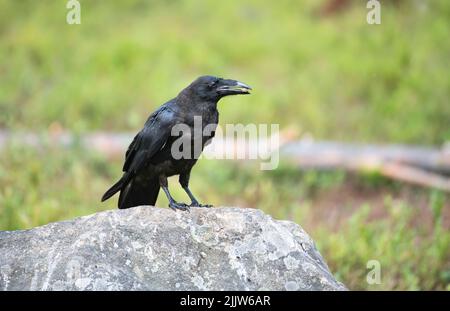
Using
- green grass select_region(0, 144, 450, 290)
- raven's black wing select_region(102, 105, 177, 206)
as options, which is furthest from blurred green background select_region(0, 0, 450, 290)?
raven's black wing select_region(102, 105, 177, 206)

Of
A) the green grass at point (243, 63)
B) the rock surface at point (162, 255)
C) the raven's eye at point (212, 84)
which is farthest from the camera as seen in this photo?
the green grass at point (243, 63)

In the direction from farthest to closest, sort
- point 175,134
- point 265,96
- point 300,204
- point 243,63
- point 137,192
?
1. point 243,63
2. point 265,96
3. point 300,204
4. point 137,192
5. point 175,134

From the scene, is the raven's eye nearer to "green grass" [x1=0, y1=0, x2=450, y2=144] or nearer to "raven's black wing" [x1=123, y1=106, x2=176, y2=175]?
"raven's black wing" [x1=123, y1=106, x2=176, y2=175]

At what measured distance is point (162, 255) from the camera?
133 inches

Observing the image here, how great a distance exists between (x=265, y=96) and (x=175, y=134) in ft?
19.3

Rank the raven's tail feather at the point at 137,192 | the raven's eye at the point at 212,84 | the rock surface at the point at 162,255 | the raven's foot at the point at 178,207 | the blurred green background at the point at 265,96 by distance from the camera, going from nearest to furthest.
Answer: the rock surface at the point at 162,255 → the raven's foot at the point at 178,207 → the raven's eye at the point at 212,84 → the raven's tail feather at the point at 137,192 → the blurred green background at the point at 265,96

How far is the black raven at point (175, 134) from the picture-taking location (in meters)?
4.28

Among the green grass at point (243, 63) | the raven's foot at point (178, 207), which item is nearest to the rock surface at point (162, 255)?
the raven's foot at point (178, 207)

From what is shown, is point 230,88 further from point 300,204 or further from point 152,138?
point 300,204

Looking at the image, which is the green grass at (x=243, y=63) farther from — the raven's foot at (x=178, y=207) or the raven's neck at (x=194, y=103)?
the raven's foot at (x=178, y=207)

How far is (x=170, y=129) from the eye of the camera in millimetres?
4281

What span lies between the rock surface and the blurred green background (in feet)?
7.16

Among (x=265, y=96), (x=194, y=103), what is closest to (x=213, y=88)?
(x=194, y=103)
